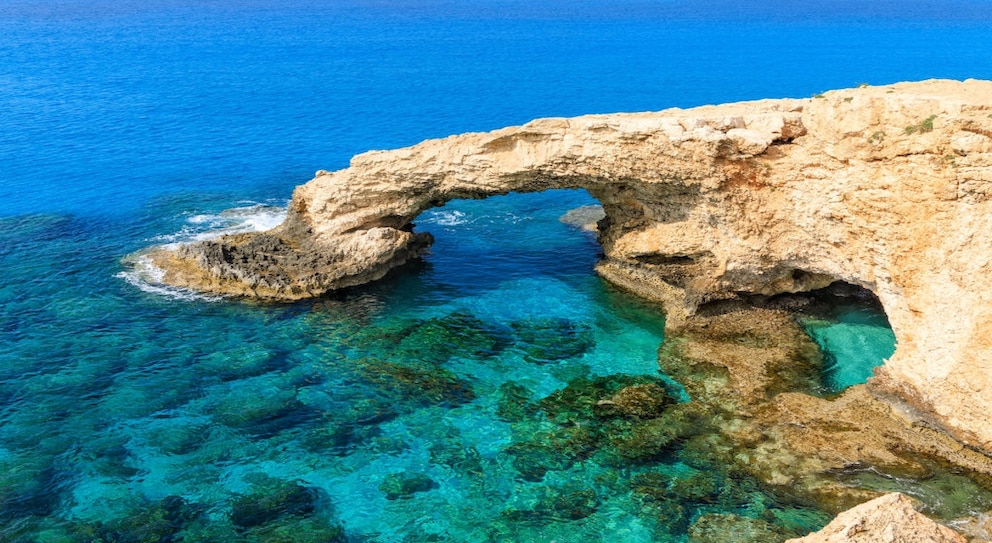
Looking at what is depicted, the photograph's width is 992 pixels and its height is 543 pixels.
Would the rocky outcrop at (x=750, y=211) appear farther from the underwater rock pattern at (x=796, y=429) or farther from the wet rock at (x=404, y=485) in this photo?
the wet rock at (x=404, y=485)

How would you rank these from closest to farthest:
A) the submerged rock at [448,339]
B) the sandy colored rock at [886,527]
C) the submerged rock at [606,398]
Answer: the sandy colored rock at [886,527] < the submerged rock at [606,398] < the submerged rock at [448,339]

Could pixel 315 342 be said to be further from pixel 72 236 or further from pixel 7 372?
pixel 72 236

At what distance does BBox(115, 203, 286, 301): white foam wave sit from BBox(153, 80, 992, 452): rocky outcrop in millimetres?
547

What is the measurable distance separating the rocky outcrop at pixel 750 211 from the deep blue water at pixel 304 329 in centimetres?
181

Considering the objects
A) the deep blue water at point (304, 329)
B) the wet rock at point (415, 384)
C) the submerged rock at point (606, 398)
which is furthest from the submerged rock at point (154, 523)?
the submerged rock at point (606, 398)

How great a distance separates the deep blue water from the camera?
17.3m

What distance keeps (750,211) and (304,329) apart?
14.1 metres

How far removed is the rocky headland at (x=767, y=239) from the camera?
17.6 m

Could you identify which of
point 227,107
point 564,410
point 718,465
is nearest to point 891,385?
point 718,465

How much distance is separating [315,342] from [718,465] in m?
12.5

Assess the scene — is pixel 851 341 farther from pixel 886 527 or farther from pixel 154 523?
pixel 154 523

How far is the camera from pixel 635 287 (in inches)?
1064

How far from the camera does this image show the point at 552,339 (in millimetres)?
24109

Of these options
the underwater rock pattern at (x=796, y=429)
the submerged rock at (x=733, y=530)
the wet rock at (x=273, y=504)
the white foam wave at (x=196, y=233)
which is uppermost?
the white foam wave at (x=196, y=233)
